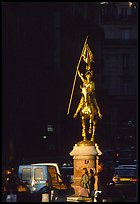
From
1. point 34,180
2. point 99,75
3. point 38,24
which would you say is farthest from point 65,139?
point 34,180

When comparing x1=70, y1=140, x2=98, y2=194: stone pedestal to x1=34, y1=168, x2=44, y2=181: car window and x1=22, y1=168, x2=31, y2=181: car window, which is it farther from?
x1=34, y1=168, x2=44, y2=181: car window

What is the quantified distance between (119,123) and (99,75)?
2541 centimetres

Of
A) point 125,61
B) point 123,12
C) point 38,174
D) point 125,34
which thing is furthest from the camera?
point 125,34

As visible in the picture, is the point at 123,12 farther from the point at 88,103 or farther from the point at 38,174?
the point at 38,174

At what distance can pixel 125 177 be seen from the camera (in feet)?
121

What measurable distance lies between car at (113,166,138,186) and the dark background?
61.2 ft

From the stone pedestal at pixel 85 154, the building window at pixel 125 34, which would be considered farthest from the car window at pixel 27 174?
the building window at pixel 125 34

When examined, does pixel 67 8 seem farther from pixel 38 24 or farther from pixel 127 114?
pixel 127 114

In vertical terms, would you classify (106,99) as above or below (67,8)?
below

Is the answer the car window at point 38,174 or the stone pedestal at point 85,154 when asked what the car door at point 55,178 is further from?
the stone pedestal at point 85,154

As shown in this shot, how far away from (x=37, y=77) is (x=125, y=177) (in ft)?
120

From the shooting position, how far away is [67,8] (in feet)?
293

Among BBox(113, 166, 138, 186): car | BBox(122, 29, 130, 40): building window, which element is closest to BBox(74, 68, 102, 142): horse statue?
BBox(113, 166, 138, 186): car

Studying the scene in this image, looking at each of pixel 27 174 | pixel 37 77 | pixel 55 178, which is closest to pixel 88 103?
pixel 55 178
